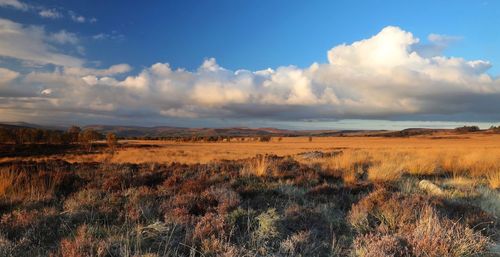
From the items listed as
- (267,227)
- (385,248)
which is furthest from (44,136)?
(385,248)

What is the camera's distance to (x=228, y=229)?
553 cm

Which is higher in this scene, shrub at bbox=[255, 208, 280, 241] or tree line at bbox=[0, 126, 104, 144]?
shrub at bbox=[255, 208, 280, 241]

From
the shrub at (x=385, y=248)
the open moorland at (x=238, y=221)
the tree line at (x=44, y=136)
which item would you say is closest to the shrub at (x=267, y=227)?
the open moorland at (x=238, y=221)

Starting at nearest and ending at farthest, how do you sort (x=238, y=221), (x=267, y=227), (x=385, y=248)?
(x=385, y=248)
(x=267, y=227)
(x=238, y=221)

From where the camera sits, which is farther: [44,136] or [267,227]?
[44,136]

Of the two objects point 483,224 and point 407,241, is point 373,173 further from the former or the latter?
point 407,241

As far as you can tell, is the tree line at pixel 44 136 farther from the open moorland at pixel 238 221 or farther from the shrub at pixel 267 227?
the shrub at pixel 267 227

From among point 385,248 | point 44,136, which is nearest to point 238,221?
point 385,248

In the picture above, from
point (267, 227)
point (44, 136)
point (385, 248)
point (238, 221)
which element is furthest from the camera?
point (44, 136)

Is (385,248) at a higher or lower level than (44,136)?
higher

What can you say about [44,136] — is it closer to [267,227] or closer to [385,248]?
[267,227]

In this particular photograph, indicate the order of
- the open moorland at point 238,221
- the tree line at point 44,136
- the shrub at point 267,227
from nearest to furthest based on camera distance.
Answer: the open moorland at point 238,221
the shrub at point 267,227
the tree line at point 44,136

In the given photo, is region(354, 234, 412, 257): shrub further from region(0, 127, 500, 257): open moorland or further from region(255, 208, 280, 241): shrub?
region(255, 208, 280, 241): shrub

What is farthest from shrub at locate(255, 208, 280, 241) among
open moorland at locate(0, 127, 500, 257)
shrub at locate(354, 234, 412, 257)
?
shrub at locate(354, 234, 412, 257)
